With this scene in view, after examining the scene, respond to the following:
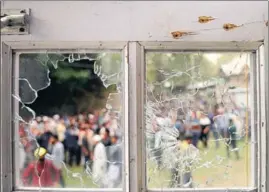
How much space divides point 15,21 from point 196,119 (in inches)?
40.8

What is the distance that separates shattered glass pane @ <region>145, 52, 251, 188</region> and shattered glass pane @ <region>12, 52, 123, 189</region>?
0.61ft

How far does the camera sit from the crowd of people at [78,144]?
174 cm

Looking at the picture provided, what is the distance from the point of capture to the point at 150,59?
173cm

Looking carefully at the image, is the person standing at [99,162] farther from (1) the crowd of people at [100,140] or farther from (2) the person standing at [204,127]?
(2) the person standing at [204,127]

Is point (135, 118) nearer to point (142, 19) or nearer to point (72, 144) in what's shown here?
point (72, 144)

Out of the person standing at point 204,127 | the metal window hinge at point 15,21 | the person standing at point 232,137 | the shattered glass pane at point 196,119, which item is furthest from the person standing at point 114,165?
the metal window hinge at point 15,21

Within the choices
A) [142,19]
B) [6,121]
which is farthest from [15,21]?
[142,19]

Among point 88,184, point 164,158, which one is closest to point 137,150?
point 164,158

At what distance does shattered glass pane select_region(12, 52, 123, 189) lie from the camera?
174 centimetres

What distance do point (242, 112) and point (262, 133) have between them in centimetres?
14

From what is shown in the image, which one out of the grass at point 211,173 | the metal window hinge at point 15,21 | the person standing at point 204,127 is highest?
the metal window hinge at point 15,21

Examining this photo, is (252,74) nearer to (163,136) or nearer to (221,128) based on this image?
(221,128)

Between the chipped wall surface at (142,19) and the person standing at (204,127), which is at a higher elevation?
the chipped wall surface at (142,19)

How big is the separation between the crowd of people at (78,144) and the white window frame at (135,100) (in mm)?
68
